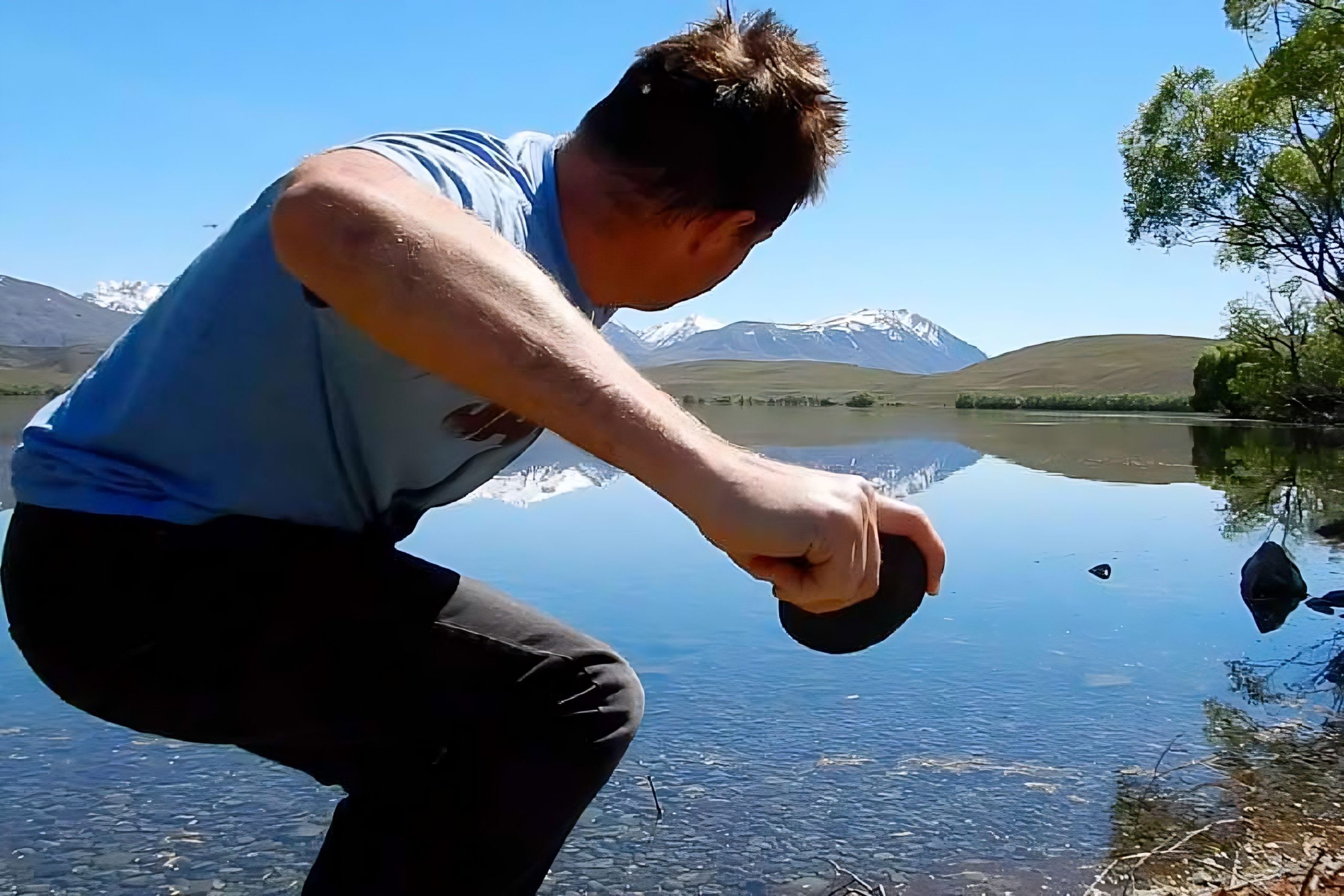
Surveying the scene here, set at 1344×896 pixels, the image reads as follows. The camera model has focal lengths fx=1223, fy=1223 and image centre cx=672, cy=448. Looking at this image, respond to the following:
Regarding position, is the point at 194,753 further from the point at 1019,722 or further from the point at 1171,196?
the point at 1171,196

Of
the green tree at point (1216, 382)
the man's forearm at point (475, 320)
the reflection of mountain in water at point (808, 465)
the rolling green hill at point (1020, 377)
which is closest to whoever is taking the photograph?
the man's forearm at point (475, 320)

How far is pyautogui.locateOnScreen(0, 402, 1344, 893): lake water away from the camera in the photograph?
5.32 metres

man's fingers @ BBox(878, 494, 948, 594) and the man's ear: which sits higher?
the man's ear

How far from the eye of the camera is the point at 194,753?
21.3ft

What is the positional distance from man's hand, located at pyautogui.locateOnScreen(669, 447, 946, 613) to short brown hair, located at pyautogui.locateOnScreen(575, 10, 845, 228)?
70 centimetres

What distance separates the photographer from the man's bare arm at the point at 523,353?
1447 millimetres

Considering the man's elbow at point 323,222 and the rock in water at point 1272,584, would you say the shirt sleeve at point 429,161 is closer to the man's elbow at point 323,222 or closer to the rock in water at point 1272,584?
the man's elbow at point 323,222

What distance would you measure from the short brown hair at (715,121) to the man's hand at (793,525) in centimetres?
70

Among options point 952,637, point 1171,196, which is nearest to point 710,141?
point 952,637

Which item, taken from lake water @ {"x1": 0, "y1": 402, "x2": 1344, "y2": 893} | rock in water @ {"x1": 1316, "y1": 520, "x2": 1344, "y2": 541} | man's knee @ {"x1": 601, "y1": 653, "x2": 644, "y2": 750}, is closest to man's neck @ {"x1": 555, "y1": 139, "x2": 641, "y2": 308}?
man's knee @ {"x1": 601, "y1": 653, "x2": 644, "y2": 750}

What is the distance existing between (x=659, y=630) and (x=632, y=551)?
13.7ft

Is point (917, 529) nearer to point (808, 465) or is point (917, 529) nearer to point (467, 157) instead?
point (467, 157)

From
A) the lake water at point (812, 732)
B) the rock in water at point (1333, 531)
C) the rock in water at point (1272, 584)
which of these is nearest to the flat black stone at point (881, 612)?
the lake water at point (812, 732)

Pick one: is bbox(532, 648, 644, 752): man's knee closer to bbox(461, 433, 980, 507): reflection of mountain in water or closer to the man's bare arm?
the man's bare arm
